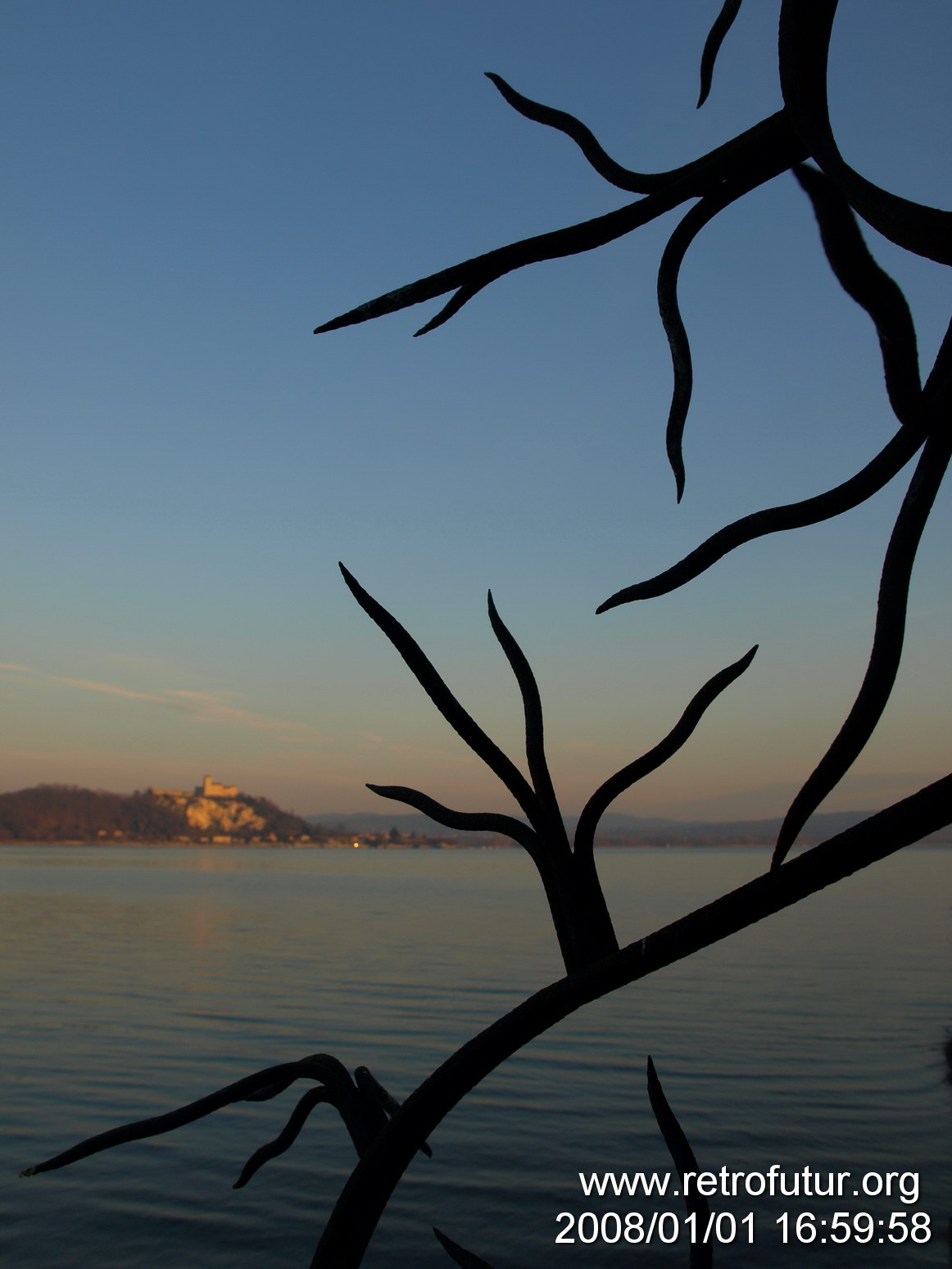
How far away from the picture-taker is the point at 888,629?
1.02 metres

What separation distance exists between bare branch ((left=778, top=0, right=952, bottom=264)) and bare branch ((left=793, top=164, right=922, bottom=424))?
6cm

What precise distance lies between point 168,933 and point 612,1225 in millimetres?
34794

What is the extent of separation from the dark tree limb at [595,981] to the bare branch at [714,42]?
1.04 m

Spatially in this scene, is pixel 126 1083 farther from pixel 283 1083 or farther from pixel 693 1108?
pixel 283 1083

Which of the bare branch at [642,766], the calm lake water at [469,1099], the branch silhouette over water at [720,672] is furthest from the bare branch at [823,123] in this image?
the calm lake water at [469,1099]

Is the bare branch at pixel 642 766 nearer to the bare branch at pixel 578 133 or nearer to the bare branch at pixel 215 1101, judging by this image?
the bare branch at pixel 215 1101

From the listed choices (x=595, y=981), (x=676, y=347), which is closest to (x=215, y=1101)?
(x=595, y=981)

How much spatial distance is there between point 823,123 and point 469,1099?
17806 mm

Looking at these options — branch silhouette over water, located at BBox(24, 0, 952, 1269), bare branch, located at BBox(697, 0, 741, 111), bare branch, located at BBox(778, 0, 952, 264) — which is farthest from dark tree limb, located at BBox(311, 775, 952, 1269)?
bare branch, located at BBox(697, 0, 741, 111)

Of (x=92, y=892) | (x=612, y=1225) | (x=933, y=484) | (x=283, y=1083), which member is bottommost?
(x=92, y=892)

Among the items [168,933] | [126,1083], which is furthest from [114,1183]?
[168,933]

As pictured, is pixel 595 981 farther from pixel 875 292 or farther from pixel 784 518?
pixel 875 292

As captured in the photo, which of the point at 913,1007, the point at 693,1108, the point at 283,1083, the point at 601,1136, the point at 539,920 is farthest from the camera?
the point at 539,920

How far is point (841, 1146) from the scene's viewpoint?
14.2m
